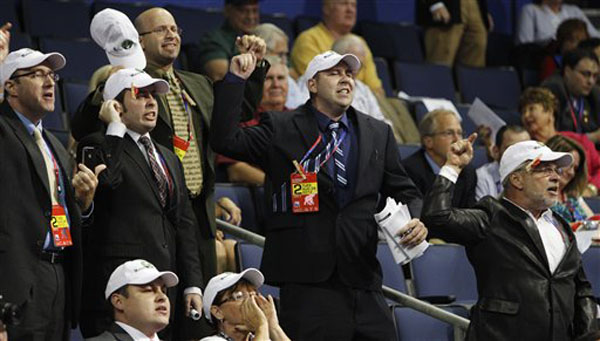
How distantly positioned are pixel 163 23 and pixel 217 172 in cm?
167

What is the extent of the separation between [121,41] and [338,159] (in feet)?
3.56

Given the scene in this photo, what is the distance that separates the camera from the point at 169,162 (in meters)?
5.48

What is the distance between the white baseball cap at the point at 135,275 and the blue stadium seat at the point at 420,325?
150cm

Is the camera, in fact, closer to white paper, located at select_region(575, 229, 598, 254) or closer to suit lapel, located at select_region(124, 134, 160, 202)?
suit lapel, located at select_region(124, 134, 160, 202)

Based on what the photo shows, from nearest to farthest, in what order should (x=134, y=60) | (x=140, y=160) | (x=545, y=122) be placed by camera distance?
(x=140, y=160)
(x=134, y=60)
(x=545, y=122)

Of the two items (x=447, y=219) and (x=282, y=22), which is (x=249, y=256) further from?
(x=282, y=22)

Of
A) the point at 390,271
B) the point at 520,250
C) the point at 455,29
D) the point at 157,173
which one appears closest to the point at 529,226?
the point at 520,250

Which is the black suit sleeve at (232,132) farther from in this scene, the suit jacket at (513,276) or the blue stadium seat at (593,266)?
the blue stadium seat at (593,266)

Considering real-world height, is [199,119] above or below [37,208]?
above

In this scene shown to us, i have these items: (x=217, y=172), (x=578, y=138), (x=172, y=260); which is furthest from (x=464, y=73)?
(x=172, y=260)

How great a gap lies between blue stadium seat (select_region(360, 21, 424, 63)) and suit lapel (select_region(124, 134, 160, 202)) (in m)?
5.42

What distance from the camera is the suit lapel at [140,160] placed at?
17.5ft

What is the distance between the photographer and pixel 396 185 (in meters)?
5.70

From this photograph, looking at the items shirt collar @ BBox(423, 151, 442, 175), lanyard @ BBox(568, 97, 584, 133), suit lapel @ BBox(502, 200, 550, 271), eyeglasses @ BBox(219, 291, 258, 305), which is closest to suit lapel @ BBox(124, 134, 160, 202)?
eyeglasses @ BBox(219, 291, 258, 305)
